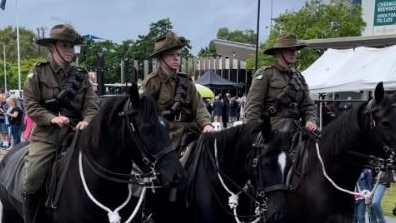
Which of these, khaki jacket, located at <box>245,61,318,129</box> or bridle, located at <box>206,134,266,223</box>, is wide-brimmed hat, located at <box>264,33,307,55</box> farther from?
bridle, located at <box>206,134,266,223</box>

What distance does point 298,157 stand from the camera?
671 cm

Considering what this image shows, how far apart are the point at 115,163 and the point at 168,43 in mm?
1808

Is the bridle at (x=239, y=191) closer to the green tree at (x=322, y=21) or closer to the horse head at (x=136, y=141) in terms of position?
the horse head at (x=136, y=141)

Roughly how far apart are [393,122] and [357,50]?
1370 centimetres

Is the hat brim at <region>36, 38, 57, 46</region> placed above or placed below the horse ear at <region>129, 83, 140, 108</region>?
above

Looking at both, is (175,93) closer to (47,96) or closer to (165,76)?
(165,76)

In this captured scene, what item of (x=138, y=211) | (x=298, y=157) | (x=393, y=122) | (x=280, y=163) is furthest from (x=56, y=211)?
(x=393, y=122)

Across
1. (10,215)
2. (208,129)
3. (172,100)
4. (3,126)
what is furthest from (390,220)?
(3,126)

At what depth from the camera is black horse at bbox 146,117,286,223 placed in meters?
5.52

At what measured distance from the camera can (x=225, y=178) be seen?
593 cm

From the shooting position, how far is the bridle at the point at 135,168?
4.93 m

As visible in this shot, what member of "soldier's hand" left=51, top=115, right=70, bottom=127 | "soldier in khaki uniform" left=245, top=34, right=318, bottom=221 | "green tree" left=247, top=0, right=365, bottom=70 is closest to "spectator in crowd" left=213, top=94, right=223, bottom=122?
"green tree" left=247, top=0, right=365, bottom=70

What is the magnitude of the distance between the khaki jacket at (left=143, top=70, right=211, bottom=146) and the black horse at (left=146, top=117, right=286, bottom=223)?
0.41m

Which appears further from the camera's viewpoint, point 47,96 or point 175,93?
point 175,93
